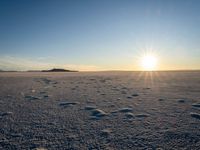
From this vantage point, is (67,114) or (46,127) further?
(67,114)

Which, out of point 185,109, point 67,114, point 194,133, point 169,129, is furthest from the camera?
point 185,109

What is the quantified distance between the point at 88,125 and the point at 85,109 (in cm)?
153

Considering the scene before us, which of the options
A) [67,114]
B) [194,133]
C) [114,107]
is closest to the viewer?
[194,133]

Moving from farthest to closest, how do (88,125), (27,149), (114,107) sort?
(114,107), (88,125), (27,149)

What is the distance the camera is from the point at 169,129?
12.9 ft

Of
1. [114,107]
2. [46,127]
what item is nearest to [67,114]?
[46,127]

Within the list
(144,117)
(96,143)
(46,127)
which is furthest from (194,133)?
(46,127)

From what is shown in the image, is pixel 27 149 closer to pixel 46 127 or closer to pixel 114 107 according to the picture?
pixel 46 127

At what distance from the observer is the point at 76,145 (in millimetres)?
3215

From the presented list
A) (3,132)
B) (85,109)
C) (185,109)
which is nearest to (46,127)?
(3,132)

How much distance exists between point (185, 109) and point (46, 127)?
4.10m

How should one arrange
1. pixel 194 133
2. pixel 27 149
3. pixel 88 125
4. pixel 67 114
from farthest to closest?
pixel 67 114
pixel 88 125
pixel 194 133
pixel 27 149

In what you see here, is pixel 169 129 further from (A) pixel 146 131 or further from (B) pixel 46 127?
(B) pixel 46 127

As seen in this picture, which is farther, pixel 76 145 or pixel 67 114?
pixel 67 114
